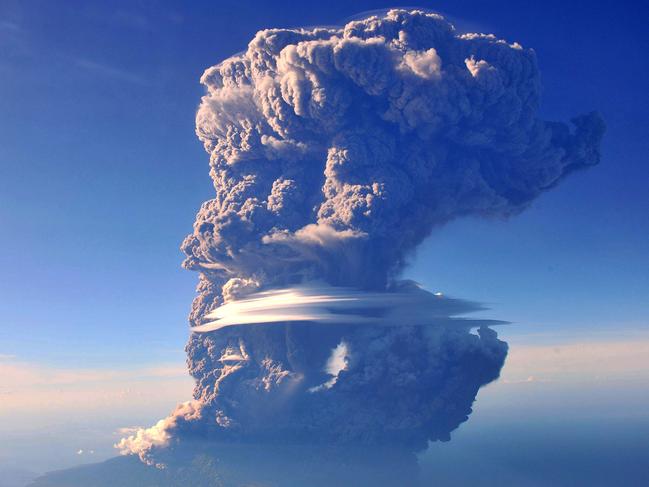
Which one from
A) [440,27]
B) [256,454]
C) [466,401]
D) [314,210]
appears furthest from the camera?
[256,454]

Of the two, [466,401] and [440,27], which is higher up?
[440,27]

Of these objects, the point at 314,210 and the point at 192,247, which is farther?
the point at 192,247

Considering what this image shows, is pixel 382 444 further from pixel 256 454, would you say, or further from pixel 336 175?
pixel 336 175

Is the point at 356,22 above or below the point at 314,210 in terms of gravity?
above

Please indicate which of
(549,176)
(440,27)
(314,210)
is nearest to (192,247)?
(314,210)

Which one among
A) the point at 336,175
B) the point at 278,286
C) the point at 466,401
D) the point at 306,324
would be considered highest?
the point at 336,175

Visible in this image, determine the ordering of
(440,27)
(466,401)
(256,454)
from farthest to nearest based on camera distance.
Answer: (256,454) < (466,401) < (440,27)

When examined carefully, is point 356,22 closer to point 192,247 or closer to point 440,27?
point 440,27

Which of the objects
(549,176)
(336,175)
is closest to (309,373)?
(336,175)

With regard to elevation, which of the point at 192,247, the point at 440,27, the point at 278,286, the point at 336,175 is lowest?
the point at 278,286
